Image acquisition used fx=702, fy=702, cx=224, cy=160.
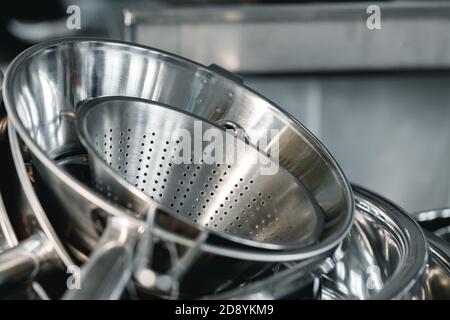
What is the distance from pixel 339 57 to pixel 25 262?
126 cm

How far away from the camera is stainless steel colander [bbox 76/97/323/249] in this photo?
61 cm

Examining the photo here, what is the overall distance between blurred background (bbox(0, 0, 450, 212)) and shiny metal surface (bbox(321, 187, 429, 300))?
3.17 feet

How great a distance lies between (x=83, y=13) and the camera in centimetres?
197

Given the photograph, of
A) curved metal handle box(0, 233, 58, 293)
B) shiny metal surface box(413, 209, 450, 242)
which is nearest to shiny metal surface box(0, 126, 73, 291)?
curved metal handle box(0, 233, 58, 293)

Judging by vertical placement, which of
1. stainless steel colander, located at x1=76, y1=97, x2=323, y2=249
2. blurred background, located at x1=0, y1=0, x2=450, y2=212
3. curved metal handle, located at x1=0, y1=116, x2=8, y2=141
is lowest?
blurred background, located at x1=0, y1=0, x2=450, y2=212

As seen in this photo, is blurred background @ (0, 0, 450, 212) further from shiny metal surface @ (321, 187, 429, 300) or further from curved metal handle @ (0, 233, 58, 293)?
curved metal handle @ (0, 233, 58, 293)

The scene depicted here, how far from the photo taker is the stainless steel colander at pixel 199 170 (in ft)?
1.99

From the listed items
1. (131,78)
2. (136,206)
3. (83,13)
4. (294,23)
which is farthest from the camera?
(83,13)

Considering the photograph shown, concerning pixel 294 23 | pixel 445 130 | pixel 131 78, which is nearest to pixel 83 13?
pixel 294 23

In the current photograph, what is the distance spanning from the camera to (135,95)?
0.67 metres

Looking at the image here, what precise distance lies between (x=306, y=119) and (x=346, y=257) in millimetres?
1092

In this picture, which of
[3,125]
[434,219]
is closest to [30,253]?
[3,125]

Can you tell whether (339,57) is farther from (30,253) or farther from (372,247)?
(30,253)
